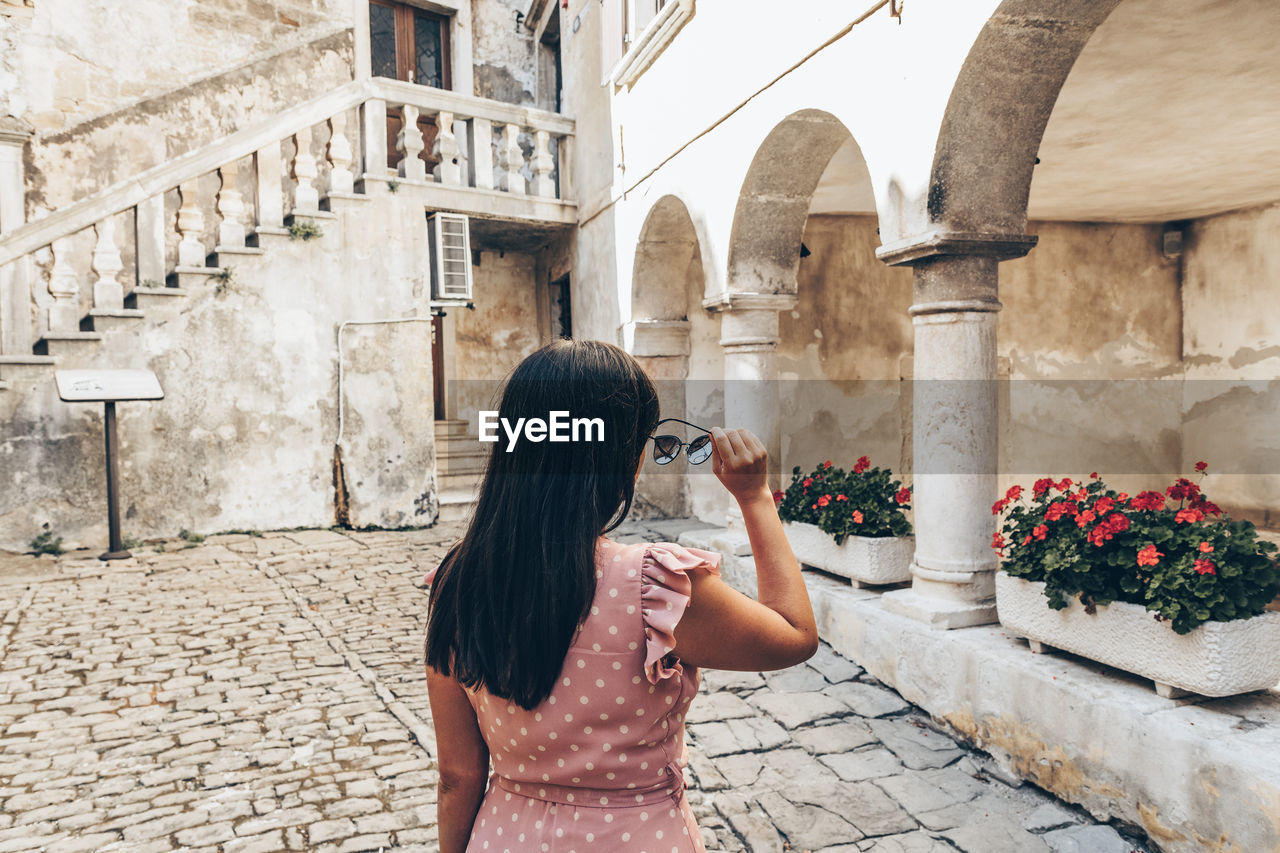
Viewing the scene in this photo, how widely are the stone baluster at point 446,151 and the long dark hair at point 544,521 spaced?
8670 mm

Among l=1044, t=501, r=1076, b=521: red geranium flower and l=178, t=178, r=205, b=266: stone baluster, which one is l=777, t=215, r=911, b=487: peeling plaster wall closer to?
l=1044, t=501, r=1076, b=521: red geranium flower

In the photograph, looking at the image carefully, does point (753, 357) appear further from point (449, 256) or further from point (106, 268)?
point (106, 268)

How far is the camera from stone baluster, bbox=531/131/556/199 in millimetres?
9914

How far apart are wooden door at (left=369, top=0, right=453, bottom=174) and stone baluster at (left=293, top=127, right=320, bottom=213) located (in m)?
3.00

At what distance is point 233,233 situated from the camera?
27.0 feet

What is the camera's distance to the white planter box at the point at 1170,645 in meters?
2.79

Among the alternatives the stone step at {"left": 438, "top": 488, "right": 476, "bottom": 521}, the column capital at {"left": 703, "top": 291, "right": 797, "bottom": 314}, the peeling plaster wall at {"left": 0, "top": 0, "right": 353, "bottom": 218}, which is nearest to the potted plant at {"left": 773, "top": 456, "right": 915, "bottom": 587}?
the column capital at {"left": 703, "top": 291, "right": 797, "bottom": 314}

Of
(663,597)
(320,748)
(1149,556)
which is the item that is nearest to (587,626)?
(663,597)

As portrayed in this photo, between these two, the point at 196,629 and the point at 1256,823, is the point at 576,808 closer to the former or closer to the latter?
the point at 1256,823

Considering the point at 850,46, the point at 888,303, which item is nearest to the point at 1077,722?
the point at 850,46

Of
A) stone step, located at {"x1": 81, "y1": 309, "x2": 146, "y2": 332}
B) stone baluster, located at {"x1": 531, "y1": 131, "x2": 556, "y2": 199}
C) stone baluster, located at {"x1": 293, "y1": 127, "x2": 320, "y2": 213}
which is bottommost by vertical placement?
stone step, located at {"x1": 81, "y1": 309, "x2": 146, "y2": 332}

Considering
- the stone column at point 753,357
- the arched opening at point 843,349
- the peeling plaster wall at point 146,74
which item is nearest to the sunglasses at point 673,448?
the stone column at point 753,357

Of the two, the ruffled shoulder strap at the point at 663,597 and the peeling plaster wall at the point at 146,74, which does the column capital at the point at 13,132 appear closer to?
the peeling plaster wall at the point at 146,74

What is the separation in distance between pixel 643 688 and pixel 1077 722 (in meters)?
2.52
